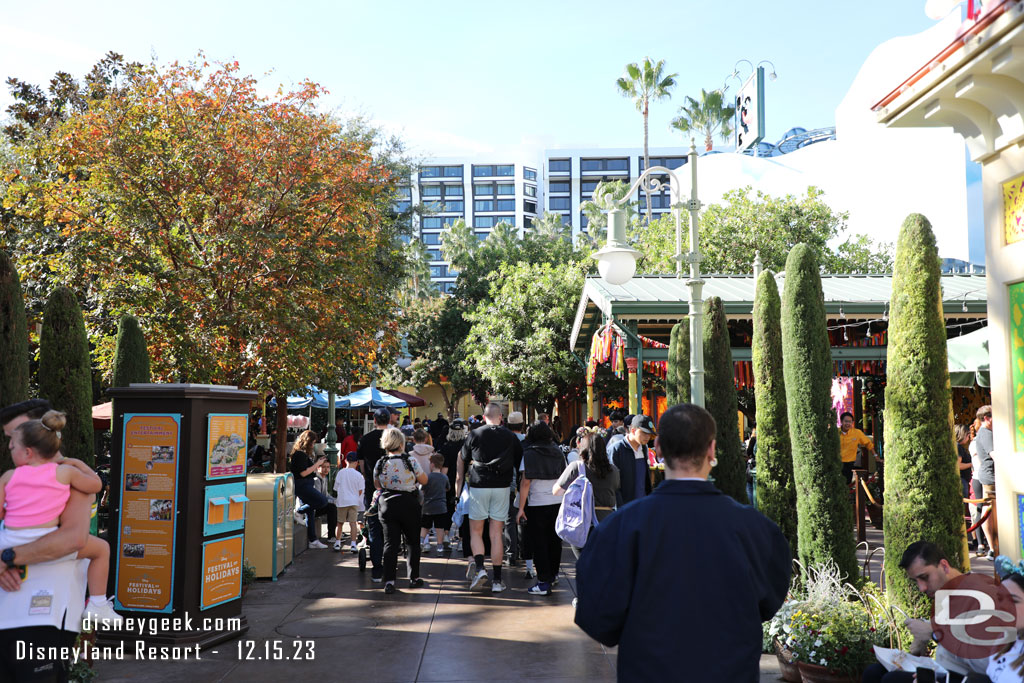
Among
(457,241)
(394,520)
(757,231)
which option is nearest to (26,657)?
(394,520)

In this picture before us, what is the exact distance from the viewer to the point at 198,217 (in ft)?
47.6

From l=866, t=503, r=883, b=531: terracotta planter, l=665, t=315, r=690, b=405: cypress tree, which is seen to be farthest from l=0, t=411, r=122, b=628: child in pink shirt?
l=866, t=503, r=883, b=531: terracotta planter

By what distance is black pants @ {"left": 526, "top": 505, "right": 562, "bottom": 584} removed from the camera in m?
9.12

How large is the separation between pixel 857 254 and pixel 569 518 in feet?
107

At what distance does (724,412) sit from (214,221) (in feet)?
29.6

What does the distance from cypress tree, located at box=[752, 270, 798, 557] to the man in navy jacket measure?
5.93 meters

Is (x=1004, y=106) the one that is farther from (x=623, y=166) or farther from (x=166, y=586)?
(x=623, y=166)

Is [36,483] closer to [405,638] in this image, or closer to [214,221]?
[405,638]

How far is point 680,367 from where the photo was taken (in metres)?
12.1

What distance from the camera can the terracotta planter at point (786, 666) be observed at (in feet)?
19.6

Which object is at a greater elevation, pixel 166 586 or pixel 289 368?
pixel 289 368

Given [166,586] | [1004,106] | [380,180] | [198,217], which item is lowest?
[166,586]

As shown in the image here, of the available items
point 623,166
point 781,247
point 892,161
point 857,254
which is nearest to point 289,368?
point 781,247

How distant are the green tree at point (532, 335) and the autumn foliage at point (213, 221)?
16227 millimetres
